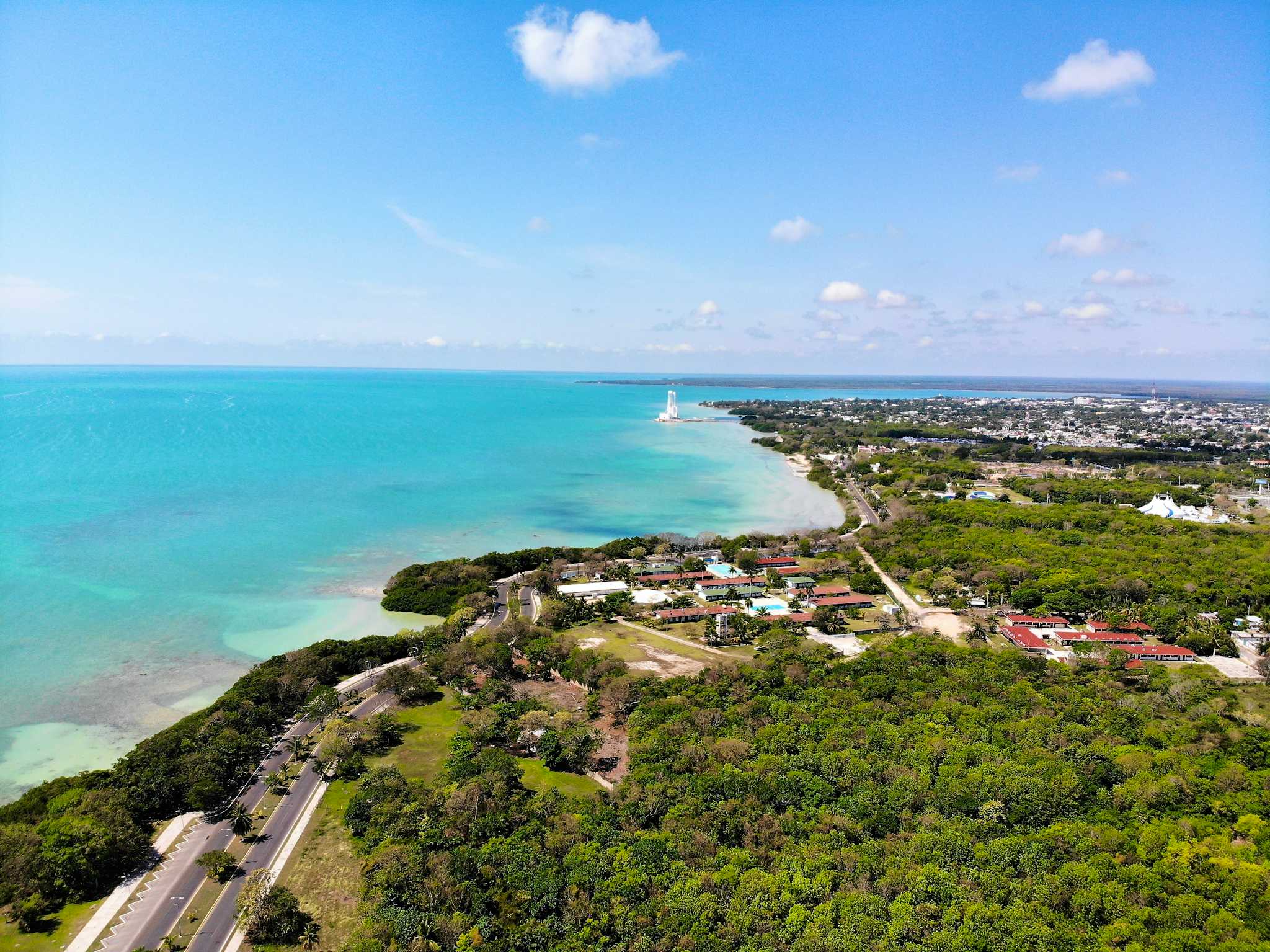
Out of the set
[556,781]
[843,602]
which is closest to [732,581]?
[843,602]

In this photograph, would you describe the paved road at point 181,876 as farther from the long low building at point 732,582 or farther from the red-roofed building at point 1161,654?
the red-roofed building at point 1161,654

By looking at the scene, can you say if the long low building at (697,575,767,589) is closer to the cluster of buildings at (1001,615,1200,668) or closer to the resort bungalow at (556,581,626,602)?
the resort bungalow at (556,581,626,602)

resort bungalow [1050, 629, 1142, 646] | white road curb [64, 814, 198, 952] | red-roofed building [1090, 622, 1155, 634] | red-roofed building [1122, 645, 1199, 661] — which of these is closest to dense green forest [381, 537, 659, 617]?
white road curb [64, 814, 198, 952]

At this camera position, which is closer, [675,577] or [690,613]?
[690,613]

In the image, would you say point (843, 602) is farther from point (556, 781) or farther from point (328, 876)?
point (328, 876)

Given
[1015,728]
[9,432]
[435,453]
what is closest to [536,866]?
[1015,728]

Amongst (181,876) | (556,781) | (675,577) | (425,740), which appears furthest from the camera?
(675,577)

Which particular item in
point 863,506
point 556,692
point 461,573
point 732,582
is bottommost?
point 556,692
